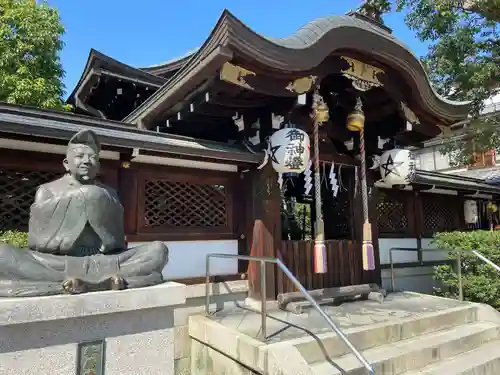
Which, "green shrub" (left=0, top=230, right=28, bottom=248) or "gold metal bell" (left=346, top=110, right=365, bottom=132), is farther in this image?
"gold metal bell" (left=346, top=110, right=365, bottom=132)

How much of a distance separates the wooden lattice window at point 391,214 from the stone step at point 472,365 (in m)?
3.65

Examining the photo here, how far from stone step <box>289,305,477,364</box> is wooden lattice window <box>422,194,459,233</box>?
156 inches

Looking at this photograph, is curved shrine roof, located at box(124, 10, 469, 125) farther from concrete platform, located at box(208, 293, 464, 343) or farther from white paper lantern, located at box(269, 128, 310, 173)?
concrete platform, located at box(208, 293, 464, 343)

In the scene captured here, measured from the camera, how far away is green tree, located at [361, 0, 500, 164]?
33.0ft

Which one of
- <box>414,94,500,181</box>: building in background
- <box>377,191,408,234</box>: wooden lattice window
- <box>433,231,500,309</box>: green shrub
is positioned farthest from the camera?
<box>414,94,500,181</box>: building in background

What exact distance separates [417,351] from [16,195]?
5580 mm

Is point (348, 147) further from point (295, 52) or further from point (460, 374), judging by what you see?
point (460, 374)

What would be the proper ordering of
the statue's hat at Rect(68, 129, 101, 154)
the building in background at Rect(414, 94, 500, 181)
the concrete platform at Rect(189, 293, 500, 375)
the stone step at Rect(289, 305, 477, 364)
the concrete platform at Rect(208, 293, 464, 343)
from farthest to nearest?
the building in background at Rect(414, 94, 500, 181), the concrete platform at Rect(208, 293, 464, 343), the stone step at Rect(289, 305, 477, 364), the concrete platform at Rect(189, 293, 500, 375), the statue's hat at Rect(68, 129, 101, 154)

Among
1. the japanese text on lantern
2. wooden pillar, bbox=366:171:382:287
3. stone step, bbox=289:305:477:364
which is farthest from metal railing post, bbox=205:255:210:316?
wooden pillar, bbox=366:171:382:287

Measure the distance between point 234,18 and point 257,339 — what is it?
153 inches

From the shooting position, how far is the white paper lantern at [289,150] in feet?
18.4

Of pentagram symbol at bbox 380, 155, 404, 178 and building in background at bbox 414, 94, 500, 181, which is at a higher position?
building in background at bbox 414, 94, 500, 181

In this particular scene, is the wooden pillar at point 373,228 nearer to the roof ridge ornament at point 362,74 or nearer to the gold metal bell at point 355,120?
the gold metal bell at point 355,120

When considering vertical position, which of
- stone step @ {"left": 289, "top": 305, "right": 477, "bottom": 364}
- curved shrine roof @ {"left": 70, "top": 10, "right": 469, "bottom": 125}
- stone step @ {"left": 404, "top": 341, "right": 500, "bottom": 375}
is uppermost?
curved shrine roof @ {"left": 70, "top": 10, "right": 469, "bottom": 125}
